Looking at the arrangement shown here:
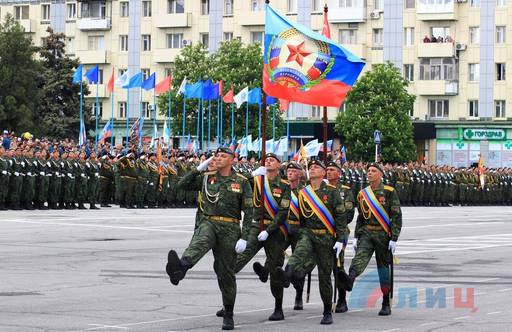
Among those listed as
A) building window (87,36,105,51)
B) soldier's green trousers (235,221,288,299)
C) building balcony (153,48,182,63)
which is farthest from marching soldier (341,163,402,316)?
building window (87,36,105,51)

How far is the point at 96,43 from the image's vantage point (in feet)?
304

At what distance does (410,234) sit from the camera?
32.2m

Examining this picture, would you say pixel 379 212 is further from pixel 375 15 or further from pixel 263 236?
pixel 375 15

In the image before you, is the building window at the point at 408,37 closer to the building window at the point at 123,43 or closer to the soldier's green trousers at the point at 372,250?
the building window at the point at 123,43

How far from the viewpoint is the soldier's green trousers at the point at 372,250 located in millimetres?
15023

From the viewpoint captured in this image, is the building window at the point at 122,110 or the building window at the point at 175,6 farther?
the building window at the point at 122,110

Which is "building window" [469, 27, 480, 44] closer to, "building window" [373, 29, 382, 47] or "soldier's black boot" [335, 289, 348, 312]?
"building window" [373, 29, 382, 47]

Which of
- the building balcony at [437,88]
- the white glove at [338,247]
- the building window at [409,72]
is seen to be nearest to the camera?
the white glove at [338,247]

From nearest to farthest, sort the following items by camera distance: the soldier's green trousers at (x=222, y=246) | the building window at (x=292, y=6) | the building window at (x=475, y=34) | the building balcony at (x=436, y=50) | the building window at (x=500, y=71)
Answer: the soldier's green trousers at (x=222, y=246), the building window at (x=500, y=71), the building window at (x=475, y=34), the building balcony at (x=436, y=50), the building window at (x=292, y=6)

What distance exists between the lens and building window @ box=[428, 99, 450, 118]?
276 ft

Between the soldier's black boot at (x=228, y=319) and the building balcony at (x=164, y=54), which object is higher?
the building balcony at (x=164, y=54)

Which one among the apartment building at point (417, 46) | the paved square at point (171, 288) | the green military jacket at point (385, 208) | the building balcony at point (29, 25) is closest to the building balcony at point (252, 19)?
the apartment building at point (417, 46)

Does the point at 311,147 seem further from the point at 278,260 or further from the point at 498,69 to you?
the point at 498,69

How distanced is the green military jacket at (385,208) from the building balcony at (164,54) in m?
74.2
